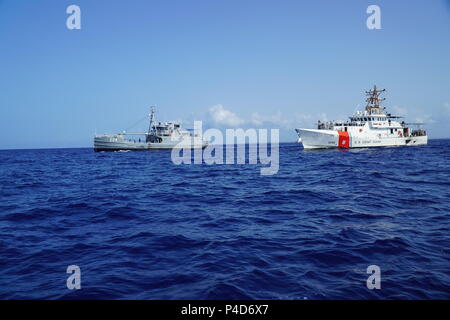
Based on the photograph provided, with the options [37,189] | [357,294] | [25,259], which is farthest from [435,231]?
[37,189]

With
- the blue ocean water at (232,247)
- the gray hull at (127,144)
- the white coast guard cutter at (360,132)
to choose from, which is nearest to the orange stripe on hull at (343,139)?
the white coast guard cutter at (360,132)

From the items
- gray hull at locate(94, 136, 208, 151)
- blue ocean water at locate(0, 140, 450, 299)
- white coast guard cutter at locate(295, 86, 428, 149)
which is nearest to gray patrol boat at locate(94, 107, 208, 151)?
gray hull at locate(94, 136, 208, 151)

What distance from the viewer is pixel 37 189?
1739 centimetres

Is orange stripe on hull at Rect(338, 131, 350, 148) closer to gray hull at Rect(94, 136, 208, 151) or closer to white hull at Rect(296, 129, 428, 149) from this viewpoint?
white hull at Rect(296, 129, 428, 149)

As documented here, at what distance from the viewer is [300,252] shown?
629cm

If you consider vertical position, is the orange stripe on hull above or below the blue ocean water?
above

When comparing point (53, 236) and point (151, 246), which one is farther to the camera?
point (53, 236)

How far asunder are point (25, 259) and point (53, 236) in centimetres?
171

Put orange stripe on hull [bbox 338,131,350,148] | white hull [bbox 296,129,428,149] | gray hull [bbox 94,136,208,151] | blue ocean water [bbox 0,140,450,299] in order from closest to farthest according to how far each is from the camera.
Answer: blue ocean water [bbox 0,140,450,299] → white hull [bbox 296,129,428,149] → orange stripe on hull [bbox 338,131,350,148] → gray hull [bbox 94,136,208,151]

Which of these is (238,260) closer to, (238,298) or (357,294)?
(238,298)

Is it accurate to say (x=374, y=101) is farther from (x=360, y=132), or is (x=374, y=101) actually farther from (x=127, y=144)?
(x=127, y=144)

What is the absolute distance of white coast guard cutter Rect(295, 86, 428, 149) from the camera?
51472 millimetres

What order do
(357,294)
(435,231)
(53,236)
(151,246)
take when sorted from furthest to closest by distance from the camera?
1. (53,236)
2. (435,231)
3. (151,246)
4. (357,294)
